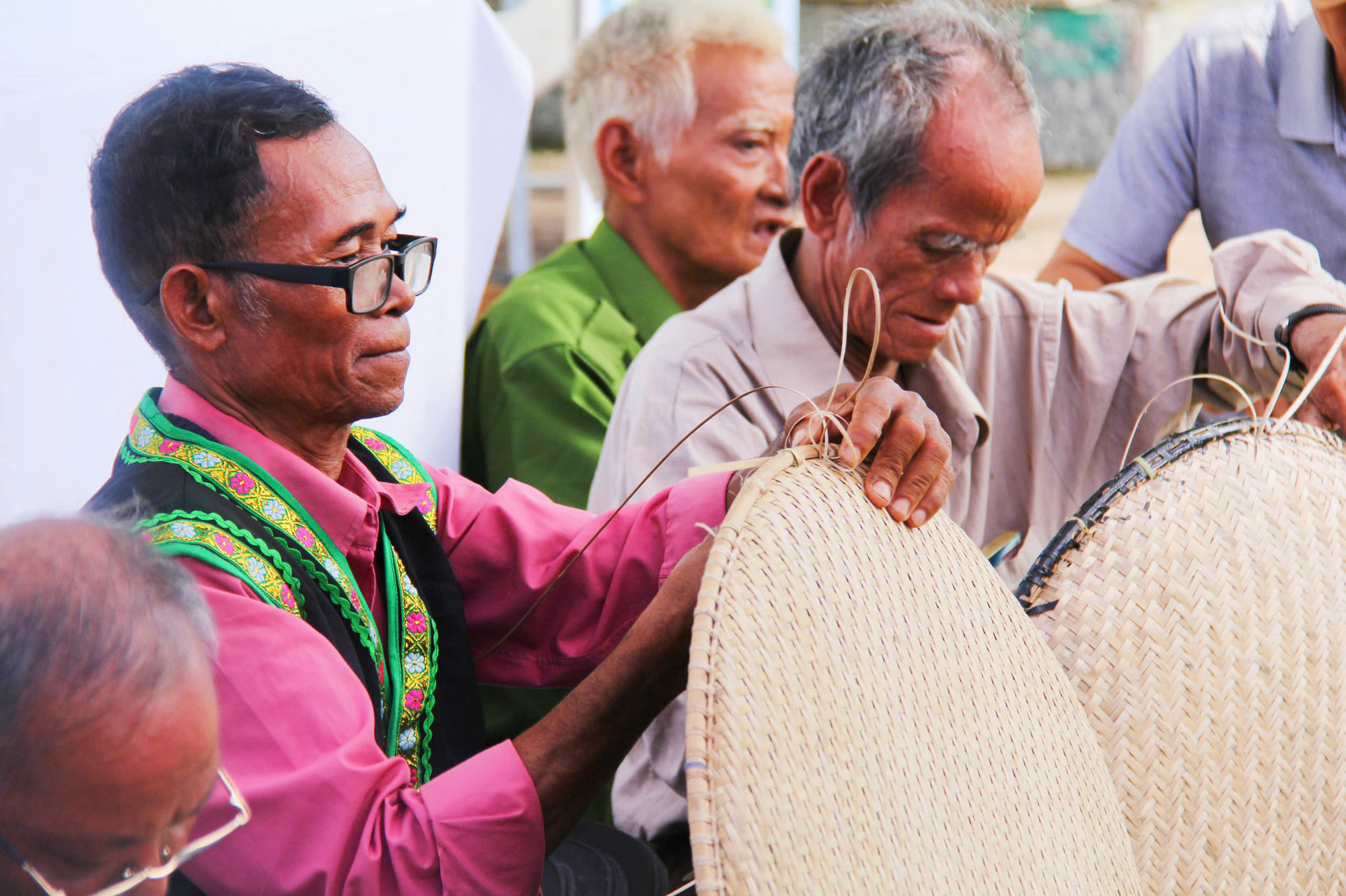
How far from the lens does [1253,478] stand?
1.37m

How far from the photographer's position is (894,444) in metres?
1.07

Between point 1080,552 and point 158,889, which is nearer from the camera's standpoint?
point 158,889

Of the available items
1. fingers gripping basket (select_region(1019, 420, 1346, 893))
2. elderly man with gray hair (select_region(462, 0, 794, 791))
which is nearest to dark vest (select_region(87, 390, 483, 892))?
fingers gripping basket (select_region(1019, 420, 1346, 893))

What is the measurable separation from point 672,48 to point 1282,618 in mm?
1808

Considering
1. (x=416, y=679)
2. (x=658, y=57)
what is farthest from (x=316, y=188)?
(x=658, y=57)

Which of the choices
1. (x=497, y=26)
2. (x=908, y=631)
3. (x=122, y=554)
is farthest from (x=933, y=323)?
(x=122, y=554)

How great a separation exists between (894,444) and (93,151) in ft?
3.50

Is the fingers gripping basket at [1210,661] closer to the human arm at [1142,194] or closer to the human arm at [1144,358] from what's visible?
the human arm at [1144,358]

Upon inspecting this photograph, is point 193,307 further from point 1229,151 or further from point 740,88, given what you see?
point 1229,151

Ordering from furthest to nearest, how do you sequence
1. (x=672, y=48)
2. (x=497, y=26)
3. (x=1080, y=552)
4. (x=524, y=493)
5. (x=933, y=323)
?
(x=672, y=48), (x=497, y=26), (x=933, y=323), (x=524, y=493), (x=1080, y=552)

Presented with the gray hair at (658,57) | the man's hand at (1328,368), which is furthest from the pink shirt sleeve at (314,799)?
the gray hair at (658,57)

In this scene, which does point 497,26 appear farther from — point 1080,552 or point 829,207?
point 1080,552

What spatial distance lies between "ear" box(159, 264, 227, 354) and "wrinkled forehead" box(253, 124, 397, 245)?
7cm

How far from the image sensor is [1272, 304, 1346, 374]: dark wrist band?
1.61 m
